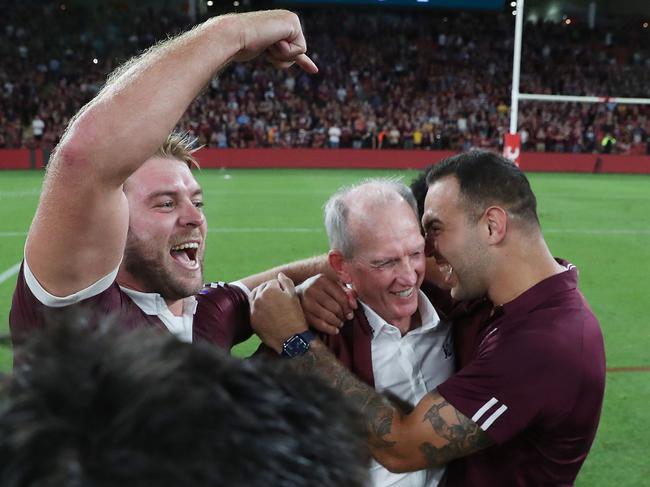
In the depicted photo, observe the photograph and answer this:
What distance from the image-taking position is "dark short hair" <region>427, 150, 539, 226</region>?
2.39 m

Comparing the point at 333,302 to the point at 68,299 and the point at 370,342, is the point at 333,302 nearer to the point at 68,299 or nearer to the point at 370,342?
the point at 370,342

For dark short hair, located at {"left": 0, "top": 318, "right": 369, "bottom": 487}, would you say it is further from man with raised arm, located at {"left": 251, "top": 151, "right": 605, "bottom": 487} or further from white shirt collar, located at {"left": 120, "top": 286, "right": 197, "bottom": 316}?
white shirt collar, located at {"left": 120, "top": 286, "right": 197, "bottom": 316}

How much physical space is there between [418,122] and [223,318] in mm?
27028

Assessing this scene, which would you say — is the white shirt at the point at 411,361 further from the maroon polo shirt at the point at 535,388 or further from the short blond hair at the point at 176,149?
the short blond hair at the point at 176,149

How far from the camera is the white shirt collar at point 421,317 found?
253cm

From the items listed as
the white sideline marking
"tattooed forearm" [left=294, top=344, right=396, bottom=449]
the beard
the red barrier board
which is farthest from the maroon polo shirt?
the red barrier board

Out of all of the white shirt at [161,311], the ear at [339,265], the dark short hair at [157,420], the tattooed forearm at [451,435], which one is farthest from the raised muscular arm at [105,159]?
the ear at [339,265]

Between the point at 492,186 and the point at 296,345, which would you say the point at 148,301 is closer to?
the point at 296,345

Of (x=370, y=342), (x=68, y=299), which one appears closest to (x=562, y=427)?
(x=370, y=342)

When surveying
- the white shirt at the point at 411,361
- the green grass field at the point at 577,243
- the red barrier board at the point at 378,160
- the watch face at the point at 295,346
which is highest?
the watch face at the point at 295,346

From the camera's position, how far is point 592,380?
2068mm

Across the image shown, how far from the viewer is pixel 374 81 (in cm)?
3147

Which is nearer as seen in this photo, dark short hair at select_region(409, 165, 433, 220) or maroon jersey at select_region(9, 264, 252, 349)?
maroon jersey at select_region(9, 264, 252, 349)

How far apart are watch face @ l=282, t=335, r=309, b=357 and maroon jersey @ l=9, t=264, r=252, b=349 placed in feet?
0.70
